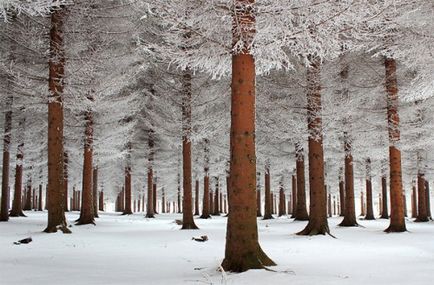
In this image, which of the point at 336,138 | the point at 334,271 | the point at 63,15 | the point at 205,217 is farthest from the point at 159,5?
the point at 205,217

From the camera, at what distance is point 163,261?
7.25 metres

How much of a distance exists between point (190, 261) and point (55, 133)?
6.41m

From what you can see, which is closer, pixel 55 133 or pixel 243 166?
pixel 243 166

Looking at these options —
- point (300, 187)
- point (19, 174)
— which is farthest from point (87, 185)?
Result: point (300, 187)

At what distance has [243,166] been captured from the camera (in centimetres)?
613

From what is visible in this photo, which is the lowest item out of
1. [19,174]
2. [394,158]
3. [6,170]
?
[19,174]

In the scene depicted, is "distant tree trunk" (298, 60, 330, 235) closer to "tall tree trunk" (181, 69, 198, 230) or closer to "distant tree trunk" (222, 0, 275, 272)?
"tall tree trunk" (181, 69, 198, 230)

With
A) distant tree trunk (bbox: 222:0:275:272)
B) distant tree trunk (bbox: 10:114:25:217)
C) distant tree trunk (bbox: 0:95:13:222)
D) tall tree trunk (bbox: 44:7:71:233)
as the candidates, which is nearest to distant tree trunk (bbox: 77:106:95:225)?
distant tree trunk (bbox: 0:95:13:222)

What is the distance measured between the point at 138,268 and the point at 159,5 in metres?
3.99

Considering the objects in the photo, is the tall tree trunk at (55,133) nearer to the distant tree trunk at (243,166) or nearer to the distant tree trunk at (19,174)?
the distant tree trunk at (243,166)

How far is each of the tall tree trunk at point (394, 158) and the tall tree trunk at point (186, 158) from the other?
654 cm

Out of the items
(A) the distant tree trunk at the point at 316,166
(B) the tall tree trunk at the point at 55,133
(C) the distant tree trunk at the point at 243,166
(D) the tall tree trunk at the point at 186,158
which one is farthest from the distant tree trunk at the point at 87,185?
(C) the distant tree trunk at the point at 243,166

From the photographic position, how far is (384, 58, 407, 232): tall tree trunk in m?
13.6

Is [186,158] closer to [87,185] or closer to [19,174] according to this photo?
[87,185]
